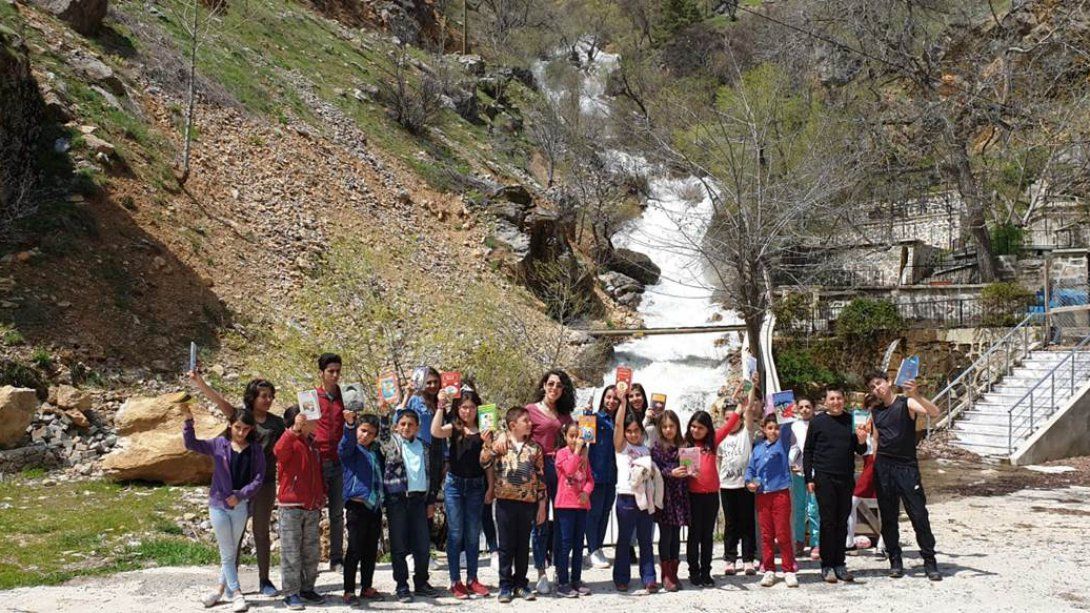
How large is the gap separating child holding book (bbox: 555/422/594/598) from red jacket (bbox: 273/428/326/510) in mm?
1900

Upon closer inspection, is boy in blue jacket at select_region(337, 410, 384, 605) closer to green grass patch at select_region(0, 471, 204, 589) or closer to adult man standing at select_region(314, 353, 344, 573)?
adult man standing at select_region(314, 353, 344, 573)

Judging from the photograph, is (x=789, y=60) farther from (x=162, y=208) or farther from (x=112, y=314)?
(x=112, y=314)

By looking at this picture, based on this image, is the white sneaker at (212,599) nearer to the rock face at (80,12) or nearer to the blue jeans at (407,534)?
the blue jeans at (407,534)

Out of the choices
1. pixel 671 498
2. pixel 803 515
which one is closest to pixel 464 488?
pixel 671 498

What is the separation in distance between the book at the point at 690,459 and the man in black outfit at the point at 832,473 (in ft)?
3.15

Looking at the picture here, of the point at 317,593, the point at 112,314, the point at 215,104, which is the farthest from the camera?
the point at 215,104

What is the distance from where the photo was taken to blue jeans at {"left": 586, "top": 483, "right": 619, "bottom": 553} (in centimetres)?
778

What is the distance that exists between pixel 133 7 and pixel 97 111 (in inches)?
384

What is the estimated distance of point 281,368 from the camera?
615 inches

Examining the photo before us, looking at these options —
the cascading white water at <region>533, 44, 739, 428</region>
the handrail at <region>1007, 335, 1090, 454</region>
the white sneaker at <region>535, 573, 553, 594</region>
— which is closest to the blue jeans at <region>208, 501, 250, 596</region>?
the white sneaker at <region>535, 573, 553, 594</region>

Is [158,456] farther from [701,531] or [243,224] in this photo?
[243,224]

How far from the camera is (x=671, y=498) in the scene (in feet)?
24.1

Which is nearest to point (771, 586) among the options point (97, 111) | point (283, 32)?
point (97, 111)

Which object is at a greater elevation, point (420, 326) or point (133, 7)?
point (133, 7)
